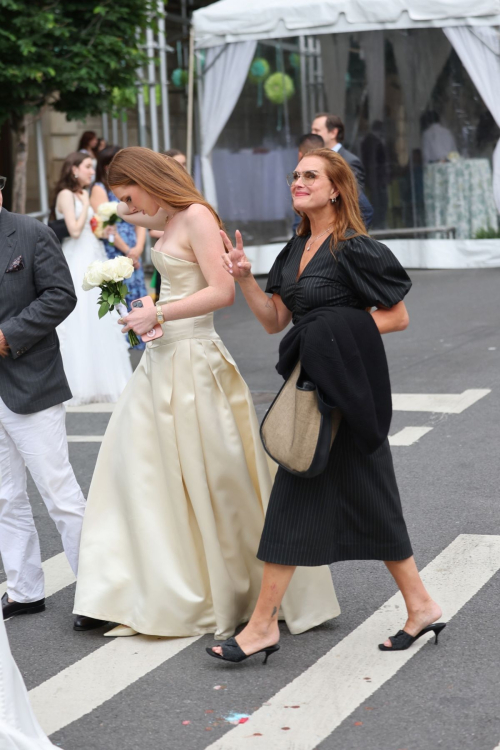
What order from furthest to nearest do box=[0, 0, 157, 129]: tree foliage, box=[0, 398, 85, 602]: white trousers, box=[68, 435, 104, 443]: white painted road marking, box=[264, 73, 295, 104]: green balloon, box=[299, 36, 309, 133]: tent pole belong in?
box=[264, 73, 295, 104]: green balloon → box=[299, 36, 309, 133]: tent pole → box=[0, 0, 157, 129]: tree foliage → box=[68, 435, 104, 443]: white painted road marking → box=[0, 398, 85, 602]: white trousers

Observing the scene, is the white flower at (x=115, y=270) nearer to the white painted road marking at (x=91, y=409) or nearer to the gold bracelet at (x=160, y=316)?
the gold bracelet at (x=160, y=316)

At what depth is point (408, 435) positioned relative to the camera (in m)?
7.21

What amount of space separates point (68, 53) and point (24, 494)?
890cm

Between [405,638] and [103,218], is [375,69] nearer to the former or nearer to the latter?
Result: [103,218]

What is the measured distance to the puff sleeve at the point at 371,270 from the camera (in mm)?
3828

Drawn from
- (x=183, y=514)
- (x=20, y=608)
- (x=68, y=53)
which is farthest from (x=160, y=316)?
(x=68, y=53)

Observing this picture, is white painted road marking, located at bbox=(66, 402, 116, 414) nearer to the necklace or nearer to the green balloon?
the necklace

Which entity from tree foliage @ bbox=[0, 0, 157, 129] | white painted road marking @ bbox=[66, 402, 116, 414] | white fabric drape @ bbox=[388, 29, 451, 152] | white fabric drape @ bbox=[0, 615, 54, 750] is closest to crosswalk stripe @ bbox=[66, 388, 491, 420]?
white painted road marking @ bbox=[66, 402, 116, 414]

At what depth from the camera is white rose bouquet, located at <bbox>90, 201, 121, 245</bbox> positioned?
8.84 metres

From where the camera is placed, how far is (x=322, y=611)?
4.24 meters

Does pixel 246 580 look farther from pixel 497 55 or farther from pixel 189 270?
pixel 497 55

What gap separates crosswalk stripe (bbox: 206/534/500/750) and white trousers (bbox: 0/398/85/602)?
1.10m

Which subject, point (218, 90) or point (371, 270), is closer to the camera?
point (371, 270)

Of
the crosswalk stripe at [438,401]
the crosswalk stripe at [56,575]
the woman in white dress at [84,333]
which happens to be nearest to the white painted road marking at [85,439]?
the woman in white dress at [84,333]
